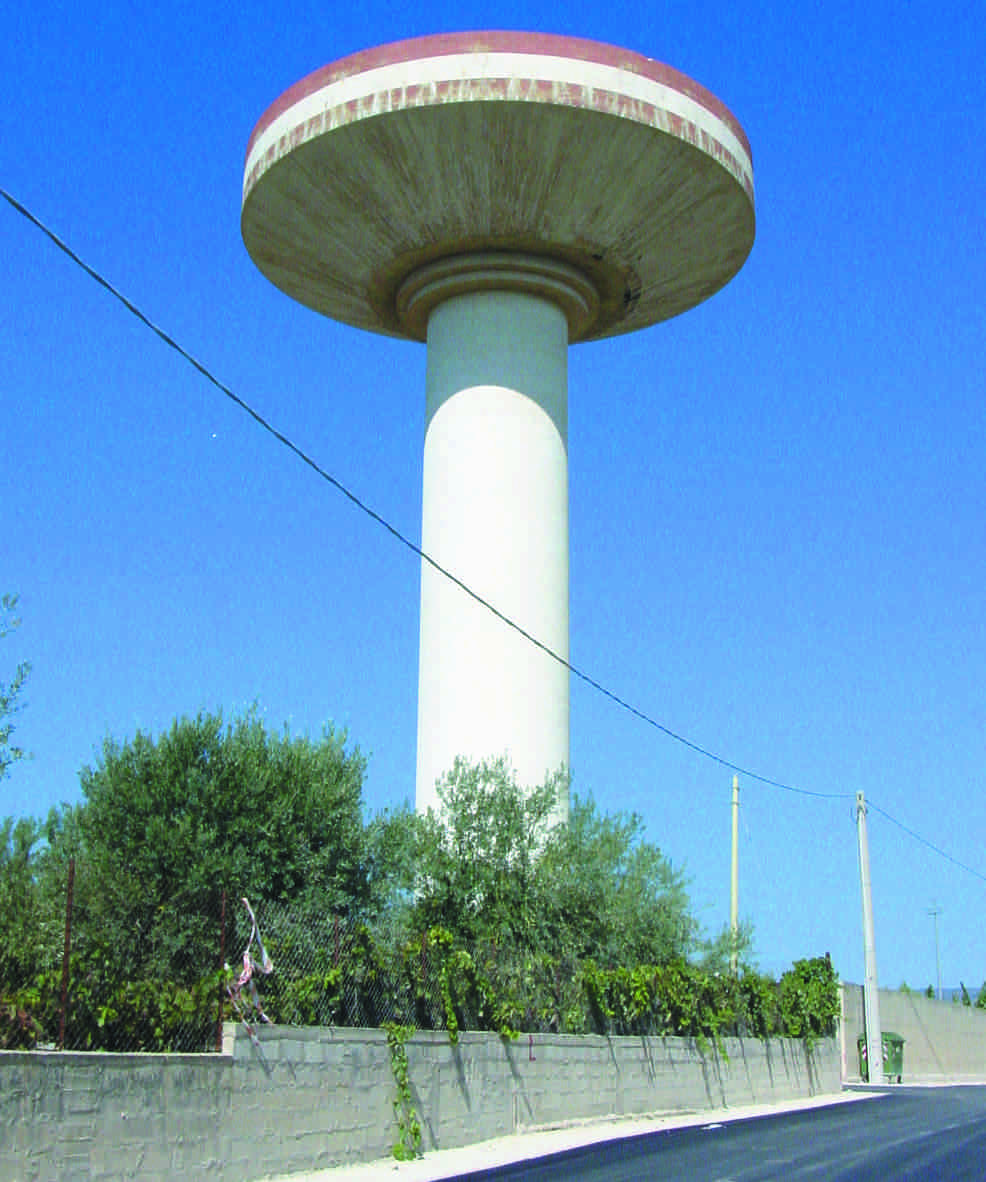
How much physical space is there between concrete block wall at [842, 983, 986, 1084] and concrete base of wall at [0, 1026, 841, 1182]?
25308 mm

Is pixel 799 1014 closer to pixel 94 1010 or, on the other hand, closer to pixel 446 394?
pixel 446 394

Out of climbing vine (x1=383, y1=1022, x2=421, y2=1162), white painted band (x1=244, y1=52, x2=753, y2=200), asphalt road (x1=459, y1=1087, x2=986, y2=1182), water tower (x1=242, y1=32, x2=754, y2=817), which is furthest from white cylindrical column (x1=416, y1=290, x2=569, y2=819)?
climbing vine (x1=383, y1=1022, x2=421, y2=1162)

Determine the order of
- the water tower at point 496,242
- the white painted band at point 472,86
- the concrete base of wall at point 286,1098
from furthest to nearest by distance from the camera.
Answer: the water tower at point 496,242 < the white painted band at point 472,86 < the concrete base of wall at point 286,1098

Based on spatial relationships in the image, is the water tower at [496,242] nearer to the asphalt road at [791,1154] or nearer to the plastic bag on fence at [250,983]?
the asphalt road at [791,1154]

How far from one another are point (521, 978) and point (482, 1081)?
2.54 metres

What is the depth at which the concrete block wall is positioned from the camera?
49875mm

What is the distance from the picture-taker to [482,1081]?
20.7 meters

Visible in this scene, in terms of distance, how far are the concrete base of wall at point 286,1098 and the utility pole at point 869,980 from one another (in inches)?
738

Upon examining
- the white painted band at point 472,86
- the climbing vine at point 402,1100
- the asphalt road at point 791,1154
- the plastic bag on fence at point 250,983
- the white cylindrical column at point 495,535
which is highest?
the white painted band at point 472,86

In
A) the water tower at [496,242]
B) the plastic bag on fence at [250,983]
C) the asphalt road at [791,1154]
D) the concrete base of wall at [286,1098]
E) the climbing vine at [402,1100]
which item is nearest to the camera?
the concrete base of wall at [286,1098]

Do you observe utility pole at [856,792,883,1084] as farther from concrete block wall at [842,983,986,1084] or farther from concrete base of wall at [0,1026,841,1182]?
concrete base of wall at [0,1026,841,1182]

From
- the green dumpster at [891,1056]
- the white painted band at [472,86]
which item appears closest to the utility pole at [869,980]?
the green dumpster at [891,1056]

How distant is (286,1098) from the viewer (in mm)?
16125

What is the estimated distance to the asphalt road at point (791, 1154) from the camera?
16.6m
